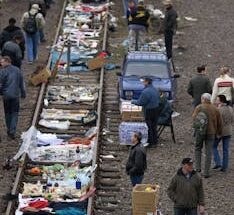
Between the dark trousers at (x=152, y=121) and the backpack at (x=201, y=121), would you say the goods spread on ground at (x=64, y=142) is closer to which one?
the dark trousers at (x=152, y=121)

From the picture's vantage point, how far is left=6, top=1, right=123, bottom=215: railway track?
19328 mm

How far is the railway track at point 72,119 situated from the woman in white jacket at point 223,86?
2.46 metres

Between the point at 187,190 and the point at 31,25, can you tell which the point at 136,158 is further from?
the point at 31,25

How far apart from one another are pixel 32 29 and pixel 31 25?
0.38 feet

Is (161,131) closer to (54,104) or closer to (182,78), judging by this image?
(54,104)

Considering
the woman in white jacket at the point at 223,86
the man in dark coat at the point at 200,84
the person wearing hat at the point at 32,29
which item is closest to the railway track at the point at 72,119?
the person wearing hat at the point at 32,29

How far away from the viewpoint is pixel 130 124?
22125 millimetres

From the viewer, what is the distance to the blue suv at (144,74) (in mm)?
24297

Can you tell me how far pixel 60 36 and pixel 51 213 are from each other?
53.5ft

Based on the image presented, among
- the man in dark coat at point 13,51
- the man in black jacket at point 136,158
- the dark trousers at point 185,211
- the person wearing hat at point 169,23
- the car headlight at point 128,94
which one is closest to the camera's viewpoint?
the dark trousers at point 185,211

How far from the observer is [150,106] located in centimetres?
2164

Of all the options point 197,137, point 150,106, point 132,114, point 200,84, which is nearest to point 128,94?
point 132,114

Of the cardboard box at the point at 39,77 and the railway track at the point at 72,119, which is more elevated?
the cardboard box at the point at 39,77

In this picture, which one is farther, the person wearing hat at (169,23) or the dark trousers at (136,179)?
the person wearing hat at (169,23)
